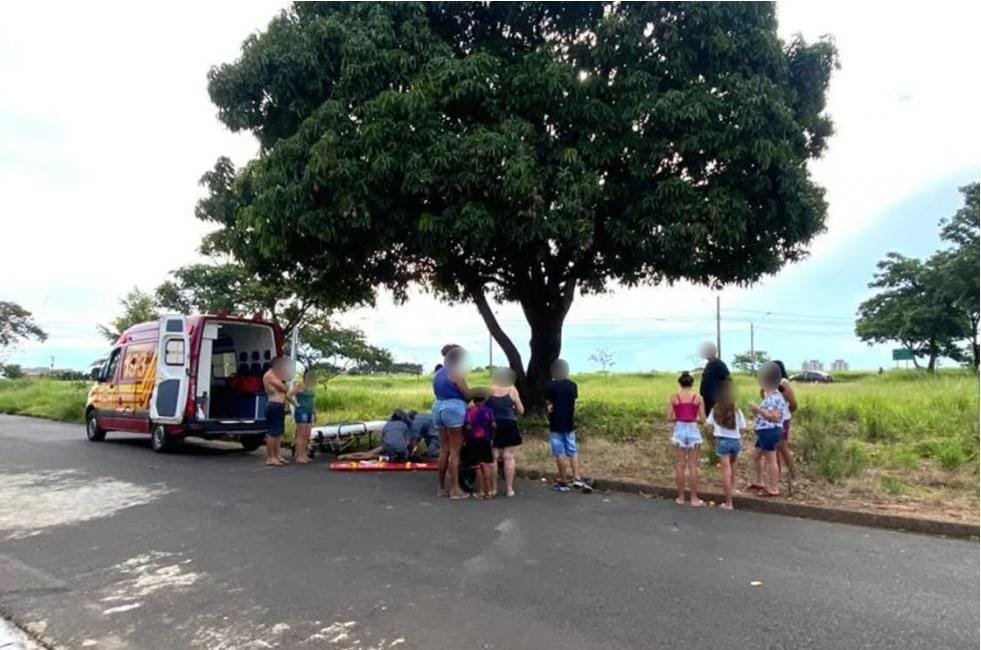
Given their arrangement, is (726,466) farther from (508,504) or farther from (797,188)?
(797,188)

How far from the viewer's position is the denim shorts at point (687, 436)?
7.51m

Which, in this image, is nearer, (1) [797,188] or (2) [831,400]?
(1) [797,188]

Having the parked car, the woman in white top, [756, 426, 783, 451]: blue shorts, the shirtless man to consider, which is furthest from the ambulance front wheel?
the parked car

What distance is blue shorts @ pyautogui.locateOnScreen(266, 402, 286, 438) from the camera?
10.5 meters

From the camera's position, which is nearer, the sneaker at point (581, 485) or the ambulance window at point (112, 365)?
the sneaker at point (581, 485)

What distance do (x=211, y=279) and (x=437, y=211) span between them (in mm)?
12437

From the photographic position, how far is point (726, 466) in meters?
7.44

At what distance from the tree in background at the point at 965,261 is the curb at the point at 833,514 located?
34.9 metres

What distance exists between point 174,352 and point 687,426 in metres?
8.60

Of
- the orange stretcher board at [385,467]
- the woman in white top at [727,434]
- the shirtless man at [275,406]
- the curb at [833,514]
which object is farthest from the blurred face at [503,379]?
the shirtless man at [275,406]

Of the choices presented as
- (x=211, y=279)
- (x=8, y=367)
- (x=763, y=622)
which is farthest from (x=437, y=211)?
(x=8, y=367)

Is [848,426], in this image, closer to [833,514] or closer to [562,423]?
[833,514]

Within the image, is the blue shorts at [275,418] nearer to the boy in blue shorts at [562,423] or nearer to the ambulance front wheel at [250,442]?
the ambulance front wheel at [250,442]

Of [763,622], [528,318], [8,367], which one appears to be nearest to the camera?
[763,622]
